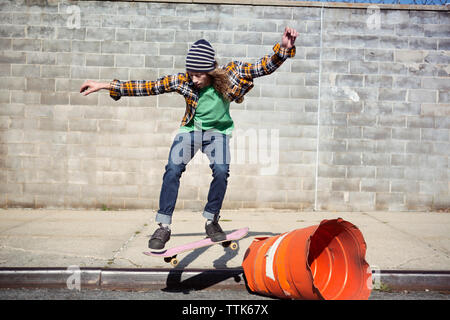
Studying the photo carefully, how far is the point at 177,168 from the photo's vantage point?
13.4ft

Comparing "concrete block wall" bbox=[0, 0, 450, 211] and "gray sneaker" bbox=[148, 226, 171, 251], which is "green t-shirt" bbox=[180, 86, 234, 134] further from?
"concrete block wall" bbox=[0, 0, 450, 211]

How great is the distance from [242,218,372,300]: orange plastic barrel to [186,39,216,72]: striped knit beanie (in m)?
1.68

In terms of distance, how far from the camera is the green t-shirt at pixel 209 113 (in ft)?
13.8

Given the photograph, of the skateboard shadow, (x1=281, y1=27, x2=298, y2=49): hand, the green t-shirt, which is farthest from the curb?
(x1=281, y1=27, x2=298, y2=49): hand

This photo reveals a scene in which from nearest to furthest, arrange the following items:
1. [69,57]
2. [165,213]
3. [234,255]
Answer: [165,213]
[234,255]
[69,57]

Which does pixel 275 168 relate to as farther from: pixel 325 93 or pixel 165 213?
pixel 165 213

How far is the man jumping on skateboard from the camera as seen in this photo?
13.4ft

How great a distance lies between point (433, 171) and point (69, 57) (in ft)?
23.5

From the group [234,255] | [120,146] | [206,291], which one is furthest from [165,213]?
[120,146]

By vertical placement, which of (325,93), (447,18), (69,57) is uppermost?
(447,18)

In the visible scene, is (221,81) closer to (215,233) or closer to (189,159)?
(189,159)

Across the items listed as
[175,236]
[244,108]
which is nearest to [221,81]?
[175,236]

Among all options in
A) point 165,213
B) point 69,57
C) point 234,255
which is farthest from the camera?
point 69,57

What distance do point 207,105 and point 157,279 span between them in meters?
1.72
